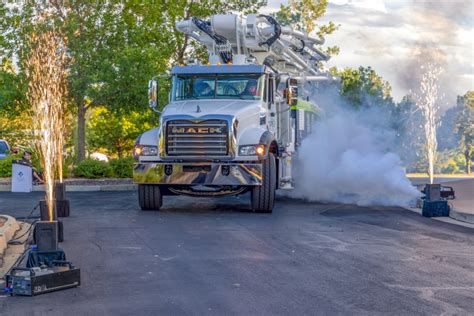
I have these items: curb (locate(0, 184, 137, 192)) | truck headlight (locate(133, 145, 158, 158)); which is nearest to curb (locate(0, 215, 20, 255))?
truck headlight (locate(133, 145, 158, 158))

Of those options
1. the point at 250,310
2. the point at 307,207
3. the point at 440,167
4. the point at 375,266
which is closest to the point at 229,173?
the point at 307,207

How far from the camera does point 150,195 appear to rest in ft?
62.4

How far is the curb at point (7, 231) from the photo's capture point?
12745mm

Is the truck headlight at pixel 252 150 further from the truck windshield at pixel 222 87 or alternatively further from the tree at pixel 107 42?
the tree at pixel 107 42

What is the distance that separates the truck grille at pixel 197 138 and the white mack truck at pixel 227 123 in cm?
2

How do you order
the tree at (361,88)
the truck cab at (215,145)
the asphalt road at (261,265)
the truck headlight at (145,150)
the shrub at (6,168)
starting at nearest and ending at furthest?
the asphalt road at (261,265)
the truck cab at (215,145)
the truck headlight at (145,150)
the shrub at (6,168)
the tree at (361,88)

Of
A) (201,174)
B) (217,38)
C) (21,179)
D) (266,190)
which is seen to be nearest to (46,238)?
(201,174)

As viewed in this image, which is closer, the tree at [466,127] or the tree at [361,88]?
the tree at [361,88]

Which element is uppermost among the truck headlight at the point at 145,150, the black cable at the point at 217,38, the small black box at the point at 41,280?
the black cable at the point at 217,38

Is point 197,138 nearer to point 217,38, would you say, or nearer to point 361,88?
point 217,38

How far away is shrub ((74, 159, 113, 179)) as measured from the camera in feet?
100

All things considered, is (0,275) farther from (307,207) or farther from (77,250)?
(307,207)

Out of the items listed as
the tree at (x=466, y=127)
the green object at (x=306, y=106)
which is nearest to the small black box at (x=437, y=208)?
the green object at (x=306, y=106)

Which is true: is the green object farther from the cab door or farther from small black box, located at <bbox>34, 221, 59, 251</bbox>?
small black box, located at <bbox>34, 221, 59, 251</bbox>
